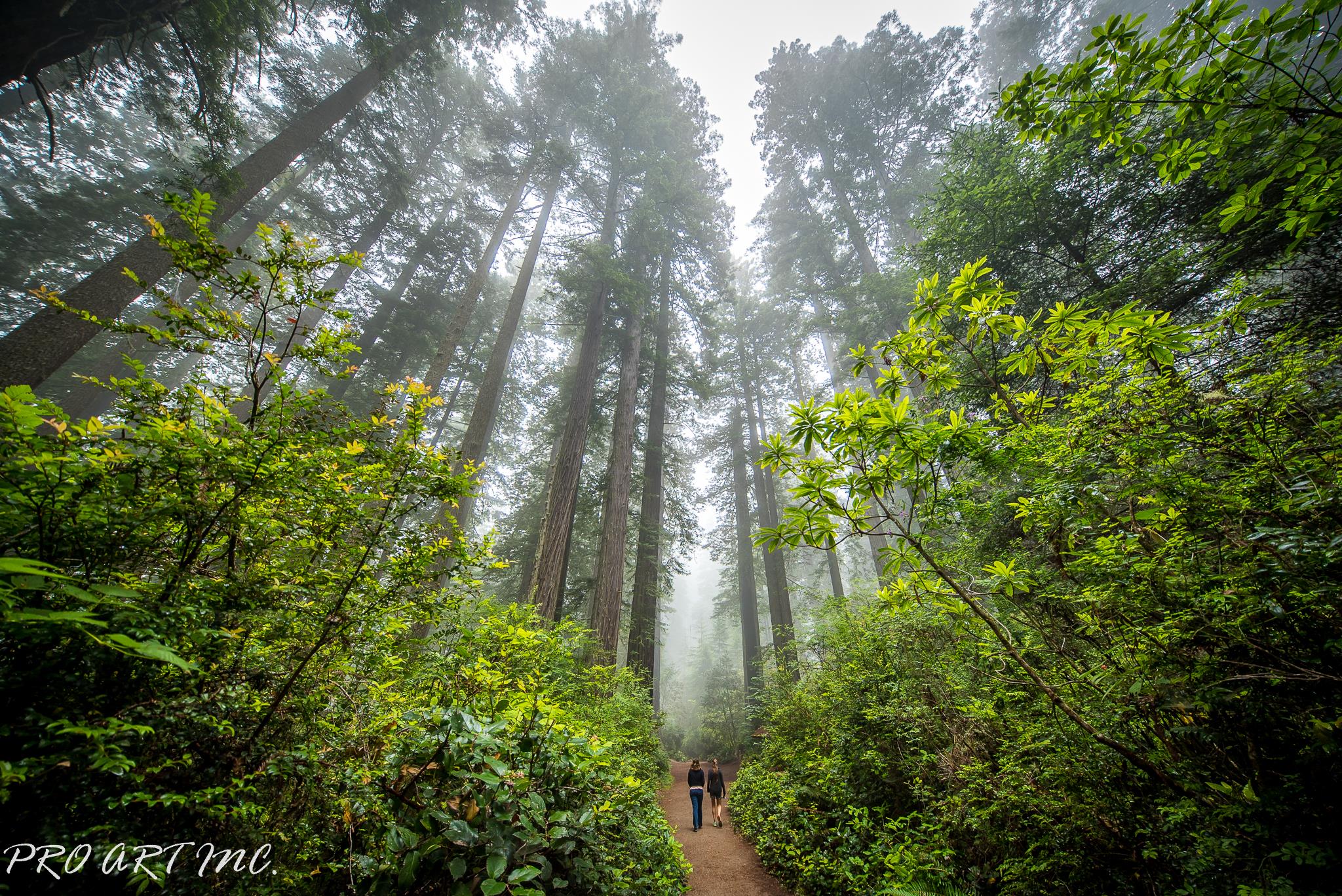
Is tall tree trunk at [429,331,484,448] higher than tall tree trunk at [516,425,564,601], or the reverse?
tall tree trunk at [429,331,484,448]

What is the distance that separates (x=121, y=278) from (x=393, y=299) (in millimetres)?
7924

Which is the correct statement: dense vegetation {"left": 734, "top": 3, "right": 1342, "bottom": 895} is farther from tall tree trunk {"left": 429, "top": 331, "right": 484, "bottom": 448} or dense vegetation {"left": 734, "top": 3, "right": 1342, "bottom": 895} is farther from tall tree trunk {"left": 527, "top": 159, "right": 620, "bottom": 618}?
tall tree trunk {"left": 429, "top": 331, "right": 484, "bottom": 448}

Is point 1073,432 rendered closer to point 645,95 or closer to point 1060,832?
point 1060,832

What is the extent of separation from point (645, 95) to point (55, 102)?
1916 centimetres

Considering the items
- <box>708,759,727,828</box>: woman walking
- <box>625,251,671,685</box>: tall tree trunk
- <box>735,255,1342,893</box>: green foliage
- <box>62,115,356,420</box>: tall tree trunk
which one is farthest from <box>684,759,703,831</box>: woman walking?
<box>62,115,356,420</box>: tall tree trunk

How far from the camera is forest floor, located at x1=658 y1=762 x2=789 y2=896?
4723 millimetres

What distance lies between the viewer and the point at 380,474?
7.58 feet

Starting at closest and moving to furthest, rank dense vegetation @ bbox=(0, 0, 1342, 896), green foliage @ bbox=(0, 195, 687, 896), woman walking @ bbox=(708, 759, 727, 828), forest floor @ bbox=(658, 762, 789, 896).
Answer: green foliage @ bbox=(0, 195, 687, 896)
dense vegetation @ bbox=(0, 0, 1342, 896)
forest floor @ bbox=(658, 762, 789, 896)
woman walking @ bbox=(708, 759, 727, 828)

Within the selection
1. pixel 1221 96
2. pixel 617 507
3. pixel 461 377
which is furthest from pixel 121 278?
pixel 1221 96

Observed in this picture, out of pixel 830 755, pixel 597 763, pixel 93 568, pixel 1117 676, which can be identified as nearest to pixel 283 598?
pixel 93 568

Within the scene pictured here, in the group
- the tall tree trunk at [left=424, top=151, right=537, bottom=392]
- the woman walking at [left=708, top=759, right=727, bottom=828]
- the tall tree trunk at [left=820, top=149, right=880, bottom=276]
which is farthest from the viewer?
the tall tree trunk at [left=820, top=149, right=880, bottom=276]

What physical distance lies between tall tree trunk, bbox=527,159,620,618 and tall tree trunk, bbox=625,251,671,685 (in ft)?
5.51

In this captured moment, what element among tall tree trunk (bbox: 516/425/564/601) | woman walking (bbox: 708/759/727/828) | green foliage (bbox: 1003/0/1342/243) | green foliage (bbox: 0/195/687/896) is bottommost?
woman walking (bbox: 708/759/727/828)

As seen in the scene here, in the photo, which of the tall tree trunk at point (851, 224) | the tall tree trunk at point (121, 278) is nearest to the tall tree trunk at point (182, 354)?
the tall tree trunk at point (121, 278)
